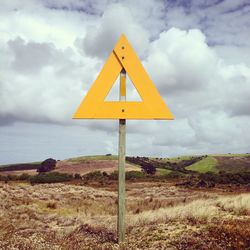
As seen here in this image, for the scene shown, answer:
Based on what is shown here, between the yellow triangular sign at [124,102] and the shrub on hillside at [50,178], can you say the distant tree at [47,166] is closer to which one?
the shrub on hillside at [50,178]

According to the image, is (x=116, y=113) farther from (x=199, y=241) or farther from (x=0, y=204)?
(x=0, y=204)

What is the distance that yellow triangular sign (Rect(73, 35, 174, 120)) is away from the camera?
22.2ft

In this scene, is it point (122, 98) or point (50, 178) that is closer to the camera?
point (122, 98)

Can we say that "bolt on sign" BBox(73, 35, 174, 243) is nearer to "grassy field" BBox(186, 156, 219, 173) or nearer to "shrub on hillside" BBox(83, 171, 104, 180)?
"shrub on hillside" BBox(83, 171, 104, 180)

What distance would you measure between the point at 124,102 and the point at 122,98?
0.11 m

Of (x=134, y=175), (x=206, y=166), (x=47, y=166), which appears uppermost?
(x=206, y=166)

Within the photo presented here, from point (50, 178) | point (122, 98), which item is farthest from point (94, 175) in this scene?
point (122, 98)

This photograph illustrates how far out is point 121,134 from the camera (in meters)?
7.10

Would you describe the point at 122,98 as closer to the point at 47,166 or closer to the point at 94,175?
the point at 94,175

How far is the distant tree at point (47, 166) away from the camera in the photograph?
6299cm

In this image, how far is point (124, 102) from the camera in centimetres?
689

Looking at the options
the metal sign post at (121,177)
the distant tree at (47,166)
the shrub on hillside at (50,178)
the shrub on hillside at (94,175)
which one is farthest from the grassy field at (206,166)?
the metal sign post at (121,177)

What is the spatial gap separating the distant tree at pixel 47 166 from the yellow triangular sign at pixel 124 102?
56990mm

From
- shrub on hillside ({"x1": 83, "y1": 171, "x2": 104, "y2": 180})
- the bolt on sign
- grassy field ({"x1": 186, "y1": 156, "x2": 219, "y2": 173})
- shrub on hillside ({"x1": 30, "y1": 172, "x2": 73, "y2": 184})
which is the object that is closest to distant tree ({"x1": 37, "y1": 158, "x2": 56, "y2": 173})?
shrub on hillside ({"x1": 30, "y1": 172, "x2": 73, "y2": 184})
